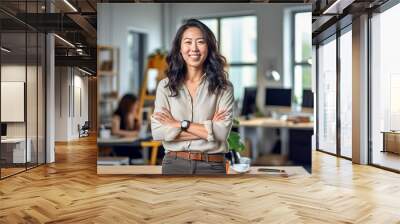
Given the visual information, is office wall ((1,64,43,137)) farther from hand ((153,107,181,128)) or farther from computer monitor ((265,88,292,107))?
computer monitor ((265,88,292,107))

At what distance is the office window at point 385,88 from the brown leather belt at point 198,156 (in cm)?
287

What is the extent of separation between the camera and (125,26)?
20.0 ft

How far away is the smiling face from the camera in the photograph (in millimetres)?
5820

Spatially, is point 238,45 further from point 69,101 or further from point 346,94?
point 346,94

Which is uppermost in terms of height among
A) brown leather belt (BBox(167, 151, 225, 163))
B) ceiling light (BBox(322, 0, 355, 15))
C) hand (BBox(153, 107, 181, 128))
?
ceiling light (BBox(322, 0, 355, 15))

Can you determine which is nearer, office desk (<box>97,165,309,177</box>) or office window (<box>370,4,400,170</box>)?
office desk (<box>97,165,309,177</box>)

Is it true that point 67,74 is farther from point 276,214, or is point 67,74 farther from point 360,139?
point 360,139

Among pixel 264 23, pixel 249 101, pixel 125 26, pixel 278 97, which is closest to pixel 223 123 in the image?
pixel 249 101

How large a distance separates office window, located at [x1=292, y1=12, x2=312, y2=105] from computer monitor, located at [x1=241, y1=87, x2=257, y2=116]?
0.57 metres

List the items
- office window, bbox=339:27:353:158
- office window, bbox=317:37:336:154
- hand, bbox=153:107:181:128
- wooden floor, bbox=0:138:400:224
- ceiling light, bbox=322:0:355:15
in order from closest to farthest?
wooden floor, bbox=0:138:400:224 < hand, bbox=153:107:181:128 < ceiling light, bbox=322:0:355:15 < office window, bbox=339:27:353:158 < office window, bbox=317:37:336:154

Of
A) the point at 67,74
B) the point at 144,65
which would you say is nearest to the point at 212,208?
the point at 144,65

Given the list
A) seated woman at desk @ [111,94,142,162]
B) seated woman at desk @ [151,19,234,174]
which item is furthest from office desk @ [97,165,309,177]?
seated woman at desk @ [151,19,234,174]

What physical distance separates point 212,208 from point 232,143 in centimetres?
183

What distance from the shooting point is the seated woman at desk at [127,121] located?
238 inches
